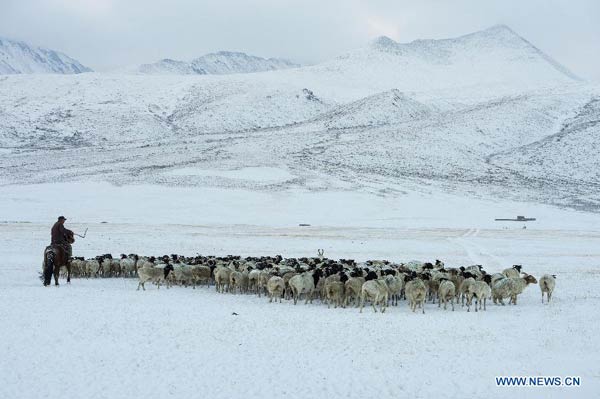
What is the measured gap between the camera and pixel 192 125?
12594cm

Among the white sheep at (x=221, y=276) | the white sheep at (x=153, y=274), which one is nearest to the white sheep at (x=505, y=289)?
the white sheep at (x=221, y=276)

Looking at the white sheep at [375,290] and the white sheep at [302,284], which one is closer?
the white sheep at [375,290]

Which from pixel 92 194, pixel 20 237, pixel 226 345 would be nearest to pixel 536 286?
pixel 226 345

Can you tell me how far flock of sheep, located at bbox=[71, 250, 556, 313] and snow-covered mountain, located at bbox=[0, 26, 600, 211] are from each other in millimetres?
49316

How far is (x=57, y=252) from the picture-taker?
20516 millimetres

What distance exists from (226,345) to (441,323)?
5582mm

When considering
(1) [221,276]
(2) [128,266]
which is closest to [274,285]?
(1) [221,276]

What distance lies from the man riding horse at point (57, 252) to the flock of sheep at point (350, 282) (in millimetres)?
2632

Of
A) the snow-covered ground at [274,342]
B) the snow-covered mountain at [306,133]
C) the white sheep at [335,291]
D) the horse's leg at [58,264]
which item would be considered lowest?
the snow-covered ground at [274,342]

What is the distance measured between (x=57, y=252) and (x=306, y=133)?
90817 millimetres

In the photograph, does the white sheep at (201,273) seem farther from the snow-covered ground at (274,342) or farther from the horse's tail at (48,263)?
the horse's tail at (48,263)

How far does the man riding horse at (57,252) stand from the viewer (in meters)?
20.3

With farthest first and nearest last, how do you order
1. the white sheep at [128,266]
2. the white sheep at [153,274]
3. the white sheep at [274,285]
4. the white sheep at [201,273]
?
the white sheep at [128,266]
the white sheep at [201,273]
the white sheep at [153,274]
the white sheep at [274,285]

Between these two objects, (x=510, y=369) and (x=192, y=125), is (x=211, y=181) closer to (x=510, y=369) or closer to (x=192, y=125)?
(x=192, y=125)
